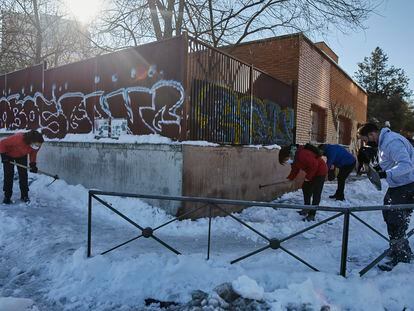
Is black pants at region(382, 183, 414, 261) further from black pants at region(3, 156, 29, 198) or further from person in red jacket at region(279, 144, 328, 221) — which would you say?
black pants at region(3, 156, 29, 198)

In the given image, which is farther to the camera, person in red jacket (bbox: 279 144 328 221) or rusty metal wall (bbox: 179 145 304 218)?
person in red jacket (bbox: 279 144 328 221)

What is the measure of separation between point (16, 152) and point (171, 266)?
4.84 metres

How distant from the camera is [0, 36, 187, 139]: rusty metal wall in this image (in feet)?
22.0

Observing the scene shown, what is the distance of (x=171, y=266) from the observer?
4.00 metres

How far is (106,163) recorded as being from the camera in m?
7.71

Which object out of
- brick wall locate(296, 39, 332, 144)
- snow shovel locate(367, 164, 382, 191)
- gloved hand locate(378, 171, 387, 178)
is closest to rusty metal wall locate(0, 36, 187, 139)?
snow shovel locate(367, 164, 382, 191)

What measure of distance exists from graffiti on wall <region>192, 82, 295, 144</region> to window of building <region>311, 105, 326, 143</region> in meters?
2.89

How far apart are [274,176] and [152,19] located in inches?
275

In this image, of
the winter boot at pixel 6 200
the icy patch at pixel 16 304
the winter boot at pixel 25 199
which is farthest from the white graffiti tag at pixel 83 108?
the icy patch at pixel 16 304

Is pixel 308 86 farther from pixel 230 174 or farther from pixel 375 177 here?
pixel 375 177

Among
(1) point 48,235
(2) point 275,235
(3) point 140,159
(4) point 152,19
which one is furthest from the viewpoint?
(4) point 152,19

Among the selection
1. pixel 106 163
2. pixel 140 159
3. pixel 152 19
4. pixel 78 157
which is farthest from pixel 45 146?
pixel 152 19

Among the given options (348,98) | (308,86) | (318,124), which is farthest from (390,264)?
(348,98)

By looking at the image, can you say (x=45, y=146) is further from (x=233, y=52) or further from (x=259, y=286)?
(x=259, y=286)
